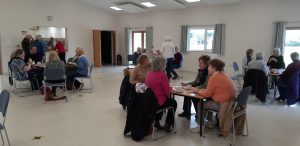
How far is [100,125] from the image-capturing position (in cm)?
391

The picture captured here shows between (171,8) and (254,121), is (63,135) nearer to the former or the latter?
(254,121)

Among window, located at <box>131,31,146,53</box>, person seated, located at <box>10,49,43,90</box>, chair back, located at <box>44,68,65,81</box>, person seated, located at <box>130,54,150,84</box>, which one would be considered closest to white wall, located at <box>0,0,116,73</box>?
window, located at <box>131,31,146,53</box>

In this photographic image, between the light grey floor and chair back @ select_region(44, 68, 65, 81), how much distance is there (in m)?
0.53

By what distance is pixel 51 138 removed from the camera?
11.1 feet

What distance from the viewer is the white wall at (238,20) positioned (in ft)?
25.0

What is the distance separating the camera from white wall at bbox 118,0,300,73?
300 inches

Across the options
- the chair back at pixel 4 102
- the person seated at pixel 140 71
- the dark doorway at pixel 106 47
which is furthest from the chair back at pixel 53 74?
the dark doorway at pixel 106 47

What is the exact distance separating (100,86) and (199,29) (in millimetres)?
4833

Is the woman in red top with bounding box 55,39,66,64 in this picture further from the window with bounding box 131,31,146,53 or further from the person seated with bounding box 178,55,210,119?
the person seated with bounding box 178,55,210,119

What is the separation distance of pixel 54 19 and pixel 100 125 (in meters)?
7.69

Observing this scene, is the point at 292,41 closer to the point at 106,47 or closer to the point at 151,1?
the point at 151,1

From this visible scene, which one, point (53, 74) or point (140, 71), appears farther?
point (53, 74)

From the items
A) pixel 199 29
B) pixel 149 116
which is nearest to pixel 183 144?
pixel 149 116

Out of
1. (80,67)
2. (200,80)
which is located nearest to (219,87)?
(200,80)
